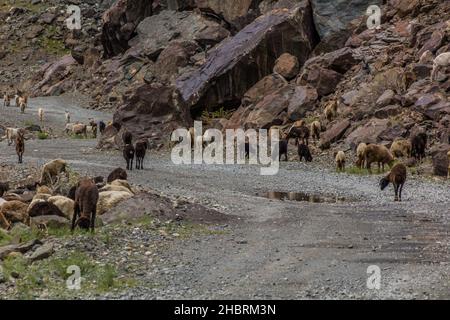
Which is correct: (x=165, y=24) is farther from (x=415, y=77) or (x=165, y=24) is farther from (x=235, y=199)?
(x=235, y=199)

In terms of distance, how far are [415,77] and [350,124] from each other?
3775mm

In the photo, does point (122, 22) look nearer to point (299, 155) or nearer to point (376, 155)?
point (299, 155)

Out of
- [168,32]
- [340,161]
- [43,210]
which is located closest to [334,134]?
[340,161]

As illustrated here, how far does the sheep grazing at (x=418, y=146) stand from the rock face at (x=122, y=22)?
1707 inches

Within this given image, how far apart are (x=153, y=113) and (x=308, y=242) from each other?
27582 millimetres

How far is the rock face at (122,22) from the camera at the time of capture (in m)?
71.2

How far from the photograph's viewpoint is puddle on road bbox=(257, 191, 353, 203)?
→ 81.1 ft

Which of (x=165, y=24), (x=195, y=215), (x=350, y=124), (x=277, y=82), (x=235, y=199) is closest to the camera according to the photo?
(x=195, y=215)

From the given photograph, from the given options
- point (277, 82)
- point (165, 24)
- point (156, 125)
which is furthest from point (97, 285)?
point (165, 24)

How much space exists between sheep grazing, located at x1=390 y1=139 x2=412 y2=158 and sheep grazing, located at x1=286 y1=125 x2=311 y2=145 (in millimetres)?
6203

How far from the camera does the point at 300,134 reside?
125ft

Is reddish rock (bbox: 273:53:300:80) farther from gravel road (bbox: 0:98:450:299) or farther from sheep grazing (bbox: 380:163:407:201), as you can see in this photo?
sheep grazing (bbox: 380:163:407:201)

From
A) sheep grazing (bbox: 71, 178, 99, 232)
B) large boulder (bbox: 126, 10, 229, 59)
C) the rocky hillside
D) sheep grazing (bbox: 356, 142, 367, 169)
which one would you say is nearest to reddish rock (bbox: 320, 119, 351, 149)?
the rocky hillside

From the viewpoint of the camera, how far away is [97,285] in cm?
1405
